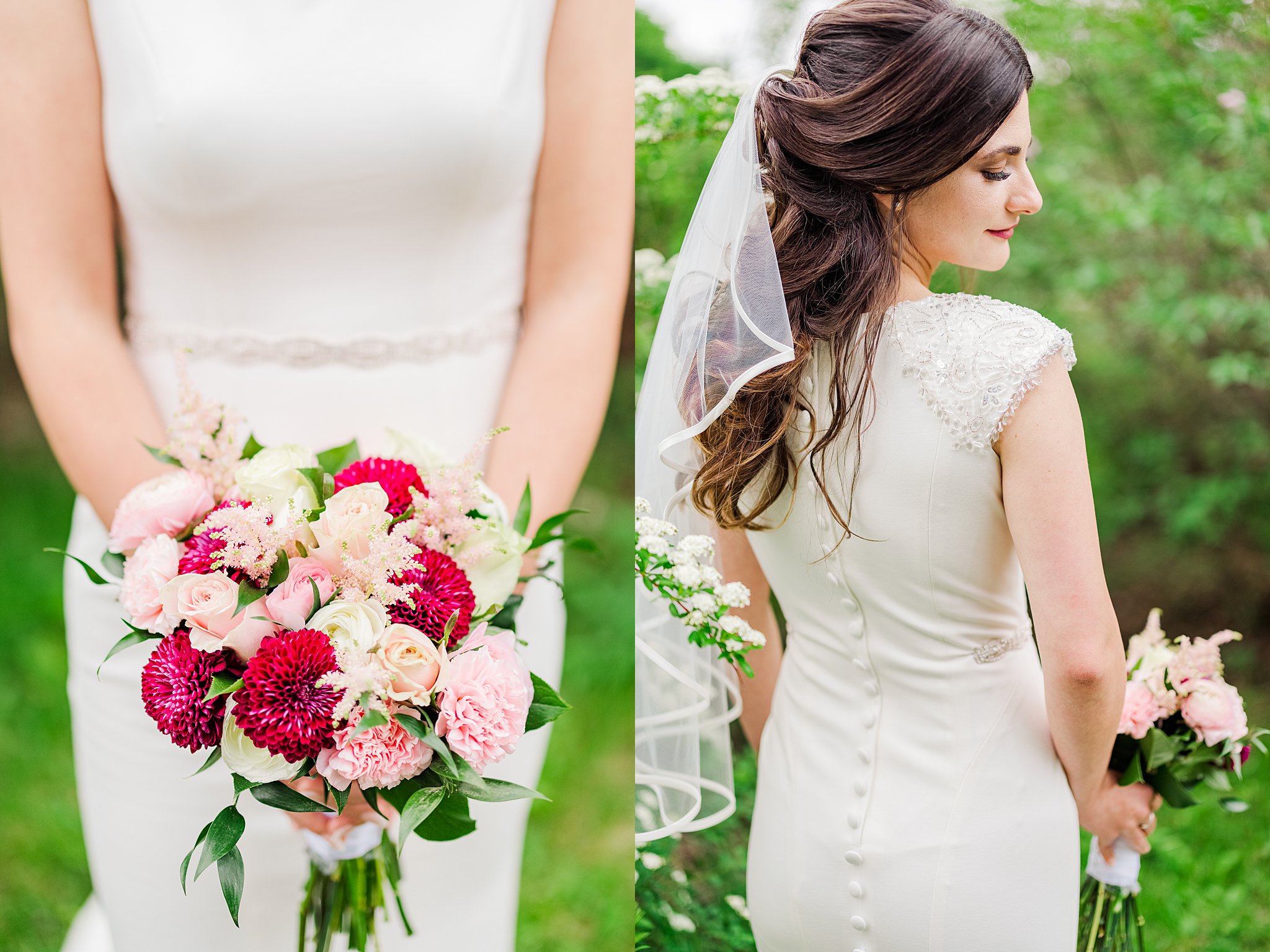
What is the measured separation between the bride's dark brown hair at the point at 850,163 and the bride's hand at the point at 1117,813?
0.62 m

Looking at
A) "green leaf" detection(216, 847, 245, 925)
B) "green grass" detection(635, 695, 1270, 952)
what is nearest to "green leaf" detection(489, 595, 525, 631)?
"green leaf" detection(216, 847, 245, 925)

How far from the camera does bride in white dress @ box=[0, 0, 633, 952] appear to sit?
1.91 m

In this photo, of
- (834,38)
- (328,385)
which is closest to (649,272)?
(328,385)

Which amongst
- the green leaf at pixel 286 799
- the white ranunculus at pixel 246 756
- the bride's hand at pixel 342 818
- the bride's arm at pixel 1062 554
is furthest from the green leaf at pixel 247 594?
the bride's arm at pixel 1062 554

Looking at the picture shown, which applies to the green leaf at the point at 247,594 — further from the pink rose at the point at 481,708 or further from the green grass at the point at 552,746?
the green grass at the point at 552,746

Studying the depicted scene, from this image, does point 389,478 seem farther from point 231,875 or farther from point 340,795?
point 231,875

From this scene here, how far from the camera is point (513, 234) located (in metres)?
2.16

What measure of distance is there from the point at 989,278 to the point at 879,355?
9.13ft

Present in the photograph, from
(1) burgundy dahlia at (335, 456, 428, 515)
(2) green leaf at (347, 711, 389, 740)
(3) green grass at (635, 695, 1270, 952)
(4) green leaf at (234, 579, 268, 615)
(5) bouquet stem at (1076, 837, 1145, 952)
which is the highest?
(1) burgundy dahlia at (335, 456, 428, 515)

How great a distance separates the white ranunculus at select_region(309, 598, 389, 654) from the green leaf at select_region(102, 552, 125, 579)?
475 mm

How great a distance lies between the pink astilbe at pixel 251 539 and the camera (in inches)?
54.4

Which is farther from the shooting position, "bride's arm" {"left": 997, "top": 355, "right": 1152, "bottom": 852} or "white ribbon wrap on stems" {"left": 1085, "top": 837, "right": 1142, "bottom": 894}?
"white ribbon wrap on stems" {"left": 1085, "top": 837, "right": 1142, "bottom": 894}

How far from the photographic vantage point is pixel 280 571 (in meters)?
1.42

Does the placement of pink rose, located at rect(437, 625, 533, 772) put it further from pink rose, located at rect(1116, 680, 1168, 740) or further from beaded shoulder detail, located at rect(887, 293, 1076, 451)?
pink rose, located at rect(1116, 680, 1168, 740)
